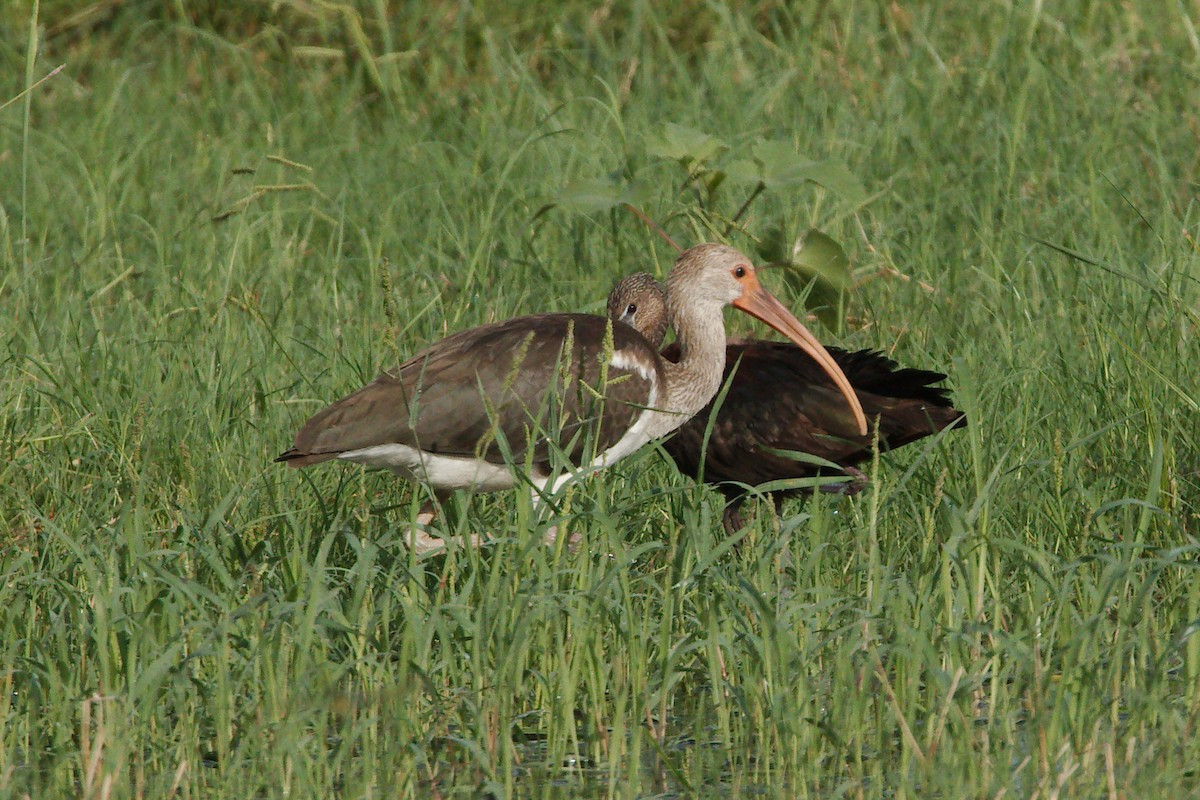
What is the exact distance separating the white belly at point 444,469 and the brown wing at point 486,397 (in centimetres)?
3

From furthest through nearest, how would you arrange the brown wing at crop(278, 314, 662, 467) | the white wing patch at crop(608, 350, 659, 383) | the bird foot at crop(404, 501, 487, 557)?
the white wing patch at crop(608, 350, 659, 383), the brown wing at crop(278, 314, 662, 467), the bird foot at crop(404, 501, 487, 557)

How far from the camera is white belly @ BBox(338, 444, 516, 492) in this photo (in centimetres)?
480

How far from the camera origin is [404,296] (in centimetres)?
683

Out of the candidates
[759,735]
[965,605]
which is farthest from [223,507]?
[965,605]

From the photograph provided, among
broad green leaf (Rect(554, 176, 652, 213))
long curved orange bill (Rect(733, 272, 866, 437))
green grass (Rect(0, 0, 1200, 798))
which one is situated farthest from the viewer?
broad green leaf (Rect(554, 176, 652, 213))

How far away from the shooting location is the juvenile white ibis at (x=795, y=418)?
17.4ft

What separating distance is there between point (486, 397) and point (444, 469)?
30cm

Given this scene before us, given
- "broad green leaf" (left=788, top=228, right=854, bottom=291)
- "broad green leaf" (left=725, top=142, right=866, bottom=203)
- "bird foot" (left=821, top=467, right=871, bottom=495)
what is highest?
"broad green leaf" (left=725, top=142, right=866, bottom=203)

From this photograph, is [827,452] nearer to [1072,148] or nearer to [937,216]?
[937,216]

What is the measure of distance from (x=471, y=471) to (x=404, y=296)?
1.99 metres

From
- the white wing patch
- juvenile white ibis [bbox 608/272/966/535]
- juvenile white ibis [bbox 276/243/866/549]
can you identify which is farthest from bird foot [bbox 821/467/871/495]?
the white wing patch

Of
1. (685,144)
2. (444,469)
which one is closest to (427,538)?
(444,469)

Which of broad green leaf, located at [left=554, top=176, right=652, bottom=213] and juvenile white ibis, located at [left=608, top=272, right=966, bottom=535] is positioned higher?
broad green leaf, located at [left=554, top=176, right=652, bottom=213]

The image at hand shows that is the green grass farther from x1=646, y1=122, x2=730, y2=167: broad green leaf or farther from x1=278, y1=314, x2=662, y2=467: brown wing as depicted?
x1=646, y1=122, x2=730, y2=167: broad green leaf
